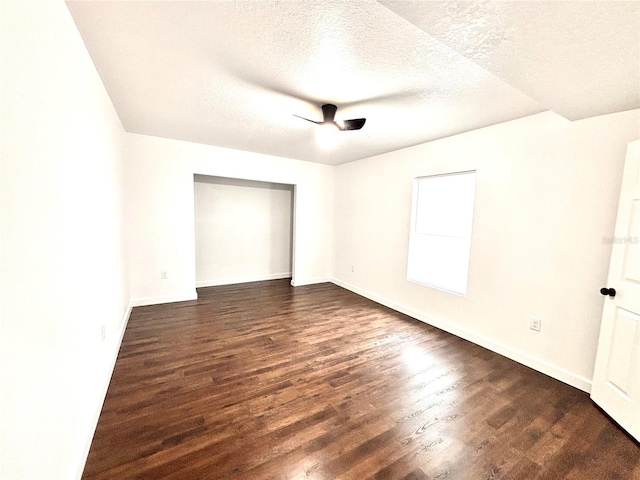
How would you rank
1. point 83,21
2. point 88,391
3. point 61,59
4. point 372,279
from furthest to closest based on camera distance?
point 372,279 → point 88,391 → point 83,21 → point 61,59

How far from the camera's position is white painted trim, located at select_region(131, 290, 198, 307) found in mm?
3859

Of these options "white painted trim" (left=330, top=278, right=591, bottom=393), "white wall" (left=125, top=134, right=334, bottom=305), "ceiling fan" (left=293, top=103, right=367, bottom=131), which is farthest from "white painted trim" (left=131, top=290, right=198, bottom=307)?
"ceiling fan" (left=293, top=103, right=367, bottom=131)

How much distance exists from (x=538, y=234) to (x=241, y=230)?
4.74m

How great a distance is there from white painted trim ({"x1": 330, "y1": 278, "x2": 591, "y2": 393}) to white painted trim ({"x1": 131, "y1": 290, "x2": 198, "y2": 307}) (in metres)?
3.21

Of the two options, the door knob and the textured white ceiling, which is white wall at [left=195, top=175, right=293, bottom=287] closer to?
the textured white ceiling

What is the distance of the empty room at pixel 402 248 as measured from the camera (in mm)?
1128

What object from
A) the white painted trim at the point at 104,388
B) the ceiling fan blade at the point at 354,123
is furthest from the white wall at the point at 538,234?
the white painted trim at the point at 104,388

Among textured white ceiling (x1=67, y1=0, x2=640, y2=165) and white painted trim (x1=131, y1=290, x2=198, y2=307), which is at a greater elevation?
textured white ceiling (x1=67, y1=0, x2=640, y2=165)

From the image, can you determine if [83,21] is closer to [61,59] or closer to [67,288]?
[61,59]

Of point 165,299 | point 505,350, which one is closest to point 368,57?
point 505,350

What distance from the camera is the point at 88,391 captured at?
1611mm

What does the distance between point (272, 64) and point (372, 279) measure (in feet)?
11.7

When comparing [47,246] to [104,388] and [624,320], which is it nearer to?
[104,388]

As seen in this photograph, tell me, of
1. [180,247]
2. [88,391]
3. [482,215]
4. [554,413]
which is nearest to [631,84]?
[482,215]
